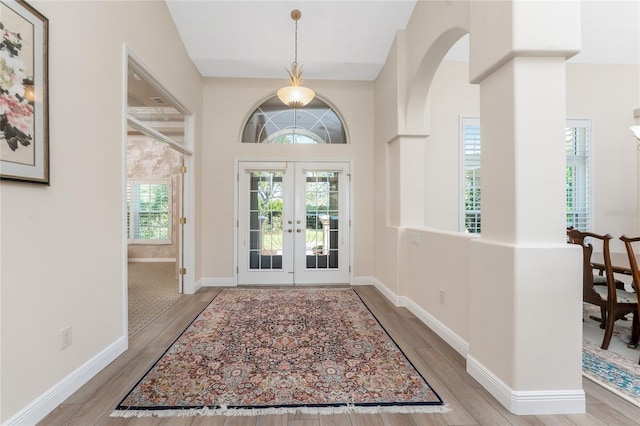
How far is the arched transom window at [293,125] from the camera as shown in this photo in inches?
185

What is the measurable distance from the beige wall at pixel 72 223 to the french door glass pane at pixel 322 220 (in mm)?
2786

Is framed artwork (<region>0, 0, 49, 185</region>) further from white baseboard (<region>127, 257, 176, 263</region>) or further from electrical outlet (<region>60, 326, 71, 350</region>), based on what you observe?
white baseboard (<region>127, 257, 176, 263</region>)

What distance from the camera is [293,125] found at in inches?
187

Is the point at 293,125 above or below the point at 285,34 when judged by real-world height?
below

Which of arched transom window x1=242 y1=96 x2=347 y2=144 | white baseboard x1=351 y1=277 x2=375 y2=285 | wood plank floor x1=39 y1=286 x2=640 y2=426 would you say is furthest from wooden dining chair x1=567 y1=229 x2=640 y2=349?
arched transom window x1=242 y1=96 x2=347 y2=144

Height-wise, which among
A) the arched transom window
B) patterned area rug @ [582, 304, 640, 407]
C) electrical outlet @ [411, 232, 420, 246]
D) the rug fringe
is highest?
the arched transom window

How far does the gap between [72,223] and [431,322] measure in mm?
3222

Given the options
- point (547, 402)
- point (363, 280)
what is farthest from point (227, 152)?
point (547, 402)

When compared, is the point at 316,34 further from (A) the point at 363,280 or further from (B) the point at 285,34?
(A) the point at 363,280

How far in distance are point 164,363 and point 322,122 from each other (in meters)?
4.01

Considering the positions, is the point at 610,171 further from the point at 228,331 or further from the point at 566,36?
the point at 228,331

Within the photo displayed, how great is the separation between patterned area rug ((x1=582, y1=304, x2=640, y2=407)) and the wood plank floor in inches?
4.8

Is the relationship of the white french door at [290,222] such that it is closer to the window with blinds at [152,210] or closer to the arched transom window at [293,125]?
the arched transom window at [293,125]

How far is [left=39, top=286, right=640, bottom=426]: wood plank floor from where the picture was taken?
1.59 metres
